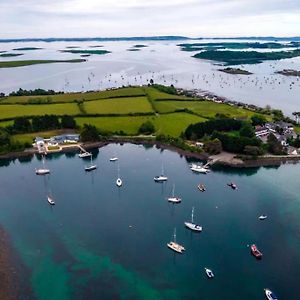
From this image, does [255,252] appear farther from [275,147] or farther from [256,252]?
[275,147]

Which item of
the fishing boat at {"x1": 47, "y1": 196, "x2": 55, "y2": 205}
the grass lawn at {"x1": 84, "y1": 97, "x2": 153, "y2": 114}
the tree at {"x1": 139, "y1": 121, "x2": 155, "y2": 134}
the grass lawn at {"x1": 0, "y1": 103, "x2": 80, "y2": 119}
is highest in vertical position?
the grass lawn at {"x1": 84, "y1": 97, "x2": 153, "y2": 114}

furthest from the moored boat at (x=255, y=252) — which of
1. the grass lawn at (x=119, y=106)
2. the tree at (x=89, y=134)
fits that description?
the grass lawn at (x=119, y=106)

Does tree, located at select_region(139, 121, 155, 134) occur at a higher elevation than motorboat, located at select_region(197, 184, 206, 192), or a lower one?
higher

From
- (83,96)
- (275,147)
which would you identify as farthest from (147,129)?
(83,96)

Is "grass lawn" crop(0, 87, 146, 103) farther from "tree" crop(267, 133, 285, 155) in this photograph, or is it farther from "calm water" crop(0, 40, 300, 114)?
"tree" crop(267, 133, 285, 155)

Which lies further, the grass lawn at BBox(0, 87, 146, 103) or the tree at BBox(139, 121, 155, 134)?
the grass lawn at BBox(0, 87, 146, 103)

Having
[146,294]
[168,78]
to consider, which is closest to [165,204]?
[146,294]

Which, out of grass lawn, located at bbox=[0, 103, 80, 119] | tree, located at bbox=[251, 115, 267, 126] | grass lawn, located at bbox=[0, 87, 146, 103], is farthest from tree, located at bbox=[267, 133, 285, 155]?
grass lawn, located at bbox=[0, 87, 146, 103]

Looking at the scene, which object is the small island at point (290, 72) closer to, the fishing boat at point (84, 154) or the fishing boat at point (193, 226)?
the fishing boat at point (84, 154)
